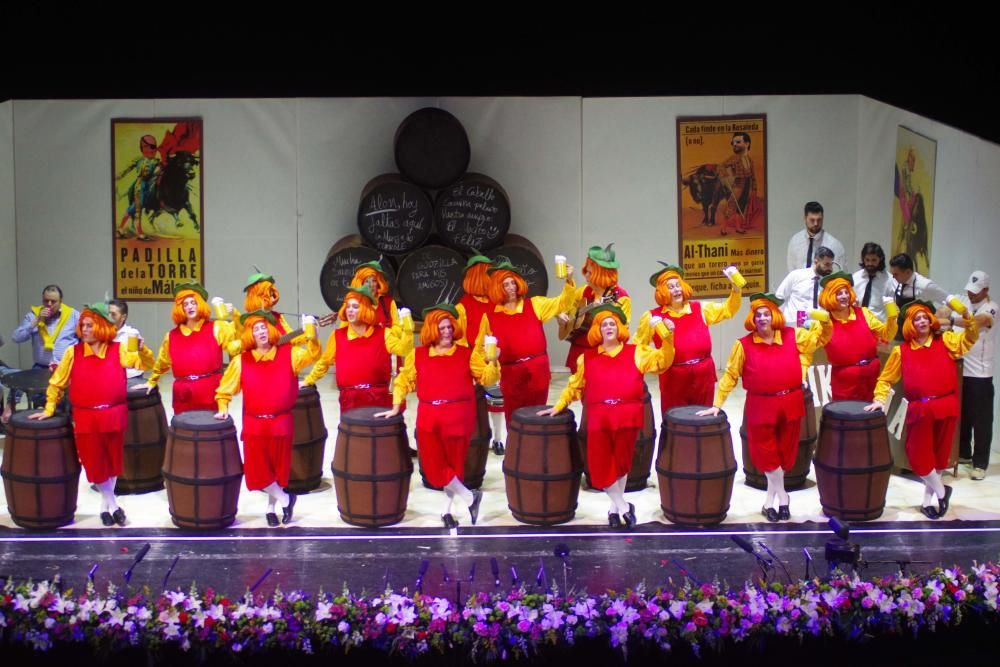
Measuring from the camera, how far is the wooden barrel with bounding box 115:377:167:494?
23.3 feet

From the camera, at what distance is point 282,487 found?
6664 mm

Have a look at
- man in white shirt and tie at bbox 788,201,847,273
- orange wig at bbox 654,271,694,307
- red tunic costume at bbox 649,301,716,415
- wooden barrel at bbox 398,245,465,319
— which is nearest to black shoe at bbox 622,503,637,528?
red tunic costume at bbox 649,301,716,415

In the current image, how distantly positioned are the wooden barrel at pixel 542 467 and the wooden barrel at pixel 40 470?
2.24m

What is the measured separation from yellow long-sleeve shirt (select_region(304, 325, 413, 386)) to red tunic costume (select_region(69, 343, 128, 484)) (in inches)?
39.3

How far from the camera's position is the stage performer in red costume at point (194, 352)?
7000 mm

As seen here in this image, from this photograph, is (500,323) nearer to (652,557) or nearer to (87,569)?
(652,557)

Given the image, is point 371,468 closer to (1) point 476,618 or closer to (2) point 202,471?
(2) point 202,471

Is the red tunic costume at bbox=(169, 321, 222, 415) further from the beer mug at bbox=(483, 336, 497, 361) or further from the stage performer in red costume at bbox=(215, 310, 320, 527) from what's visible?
the beer mug at bbox=(483, 336, 497, 361)

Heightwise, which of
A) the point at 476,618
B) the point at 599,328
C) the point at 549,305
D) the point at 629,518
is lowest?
the point at 476,618

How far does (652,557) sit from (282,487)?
77.9 inches

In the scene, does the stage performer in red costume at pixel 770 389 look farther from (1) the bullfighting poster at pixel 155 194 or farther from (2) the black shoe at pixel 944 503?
(1) the bullfighting poster at pixel 155 194

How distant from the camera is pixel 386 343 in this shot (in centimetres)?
686

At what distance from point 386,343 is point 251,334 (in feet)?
2.50

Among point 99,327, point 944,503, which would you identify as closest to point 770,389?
point 944,503
